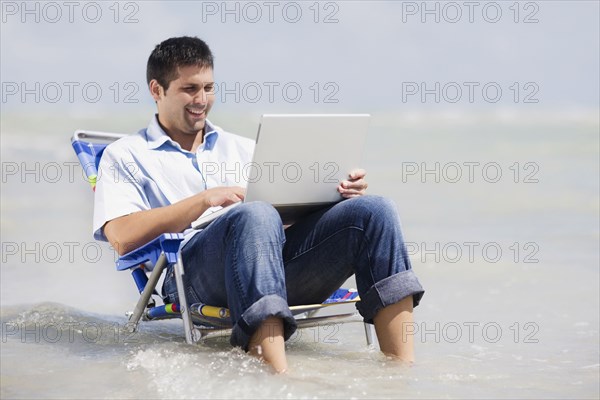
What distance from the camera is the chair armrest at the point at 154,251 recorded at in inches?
137

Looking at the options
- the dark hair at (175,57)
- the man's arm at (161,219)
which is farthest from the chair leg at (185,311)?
the dark hair at (175,57)

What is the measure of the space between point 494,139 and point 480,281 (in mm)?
10345

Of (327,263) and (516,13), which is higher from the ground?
(516,13)

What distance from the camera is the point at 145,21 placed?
67.3ft

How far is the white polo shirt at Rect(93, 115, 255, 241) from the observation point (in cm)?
371

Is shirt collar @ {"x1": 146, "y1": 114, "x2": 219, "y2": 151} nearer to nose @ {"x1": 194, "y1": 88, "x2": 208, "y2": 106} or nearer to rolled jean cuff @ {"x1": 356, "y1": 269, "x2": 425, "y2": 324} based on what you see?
nose @ {"x1": 194, "y1": 88, "x2": 208, "y2": 106}

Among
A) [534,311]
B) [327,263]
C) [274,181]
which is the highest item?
[274,181]

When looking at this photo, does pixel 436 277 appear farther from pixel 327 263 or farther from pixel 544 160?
pixel 544 160

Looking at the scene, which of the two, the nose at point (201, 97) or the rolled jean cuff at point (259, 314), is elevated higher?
the nose at point (201, 97)

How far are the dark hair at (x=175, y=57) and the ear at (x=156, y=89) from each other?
0.07 feet

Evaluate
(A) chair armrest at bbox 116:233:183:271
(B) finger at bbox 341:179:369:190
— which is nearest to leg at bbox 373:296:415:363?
(B) finger at bbox 341:179:369:190

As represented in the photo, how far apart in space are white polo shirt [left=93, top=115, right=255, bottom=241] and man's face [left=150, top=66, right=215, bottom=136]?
63mm

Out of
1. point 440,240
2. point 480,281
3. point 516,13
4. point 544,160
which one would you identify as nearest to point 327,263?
point 480,281

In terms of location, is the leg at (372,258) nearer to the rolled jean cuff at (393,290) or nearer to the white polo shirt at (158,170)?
the rolled jean cuff at (393,290)
